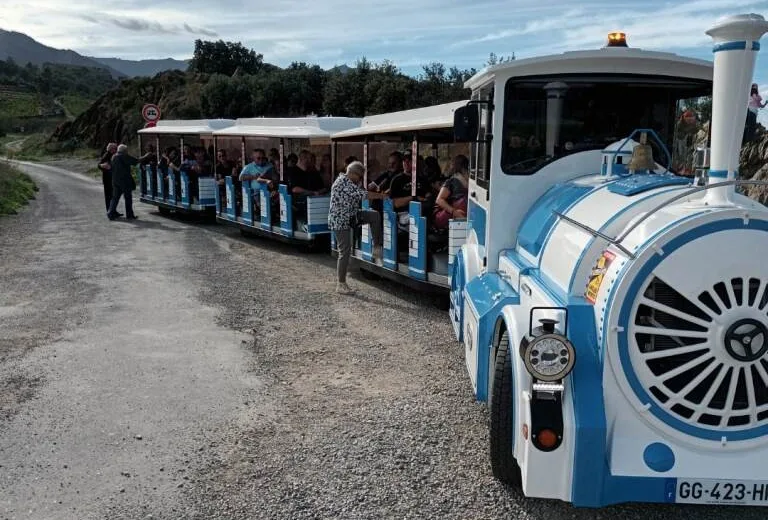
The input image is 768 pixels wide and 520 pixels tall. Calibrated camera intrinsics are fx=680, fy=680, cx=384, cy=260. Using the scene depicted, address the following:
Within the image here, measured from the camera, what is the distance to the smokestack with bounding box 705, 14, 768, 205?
2973mm

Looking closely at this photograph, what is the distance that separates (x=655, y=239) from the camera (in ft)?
9.80

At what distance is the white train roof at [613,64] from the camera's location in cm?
463

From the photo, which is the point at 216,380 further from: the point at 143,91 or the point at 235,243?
the point at 143,91

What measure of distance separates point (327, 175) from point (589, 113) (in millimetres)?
8367

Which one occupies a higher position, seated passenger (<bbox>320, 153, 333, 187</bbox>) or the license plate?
seated passenger (<bbox>320, 153, 333, 187</bbox>)

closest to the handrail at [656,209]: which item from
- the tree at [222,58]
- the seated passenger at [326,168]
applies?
the seated passenger at [326,168]

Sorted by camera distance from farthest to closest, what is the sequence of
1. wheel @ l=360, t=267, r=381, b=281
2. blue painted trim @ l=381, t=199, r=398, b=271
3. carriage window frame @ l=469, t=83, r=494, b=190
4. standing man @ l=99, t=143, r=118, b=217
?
standing man @ l=99, t=143, r=118, b=217
wheel @ l=360, t=267, r=381, b=281
blue painted trim @ l=381, t=199, r=398, b=271
carriage window frame @ l=469, t=83, r=494, b=190

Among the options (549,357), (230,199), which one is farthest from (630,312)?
(230,199)

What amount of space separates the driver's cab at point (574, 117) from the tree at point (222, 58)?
56.6 metres

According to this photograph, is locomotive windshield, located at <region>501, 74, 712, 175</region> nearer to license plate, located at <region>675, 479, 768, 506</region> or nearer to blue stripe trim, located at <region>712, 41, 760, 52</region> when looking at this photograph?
blue stripe trim, located at <region>712, 41, 760, 52</region>

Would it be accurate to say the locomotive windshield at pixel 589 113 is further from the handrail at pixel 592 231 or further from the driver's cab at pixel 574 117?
the handrail at pixel 592 231

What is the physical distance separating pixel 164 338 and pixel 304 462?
304cm

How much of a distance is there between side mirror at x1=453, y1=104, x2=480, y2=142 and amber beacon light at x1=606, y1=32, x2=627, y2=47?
105cm

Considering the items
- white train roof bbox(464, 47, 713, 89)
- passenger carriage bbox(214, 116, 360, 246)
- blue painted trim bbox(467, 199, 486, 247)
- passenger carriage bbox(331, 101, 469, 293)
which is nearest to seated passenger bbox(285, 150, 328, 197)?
passenger carriage bbox(214, 116, 360, 246)
